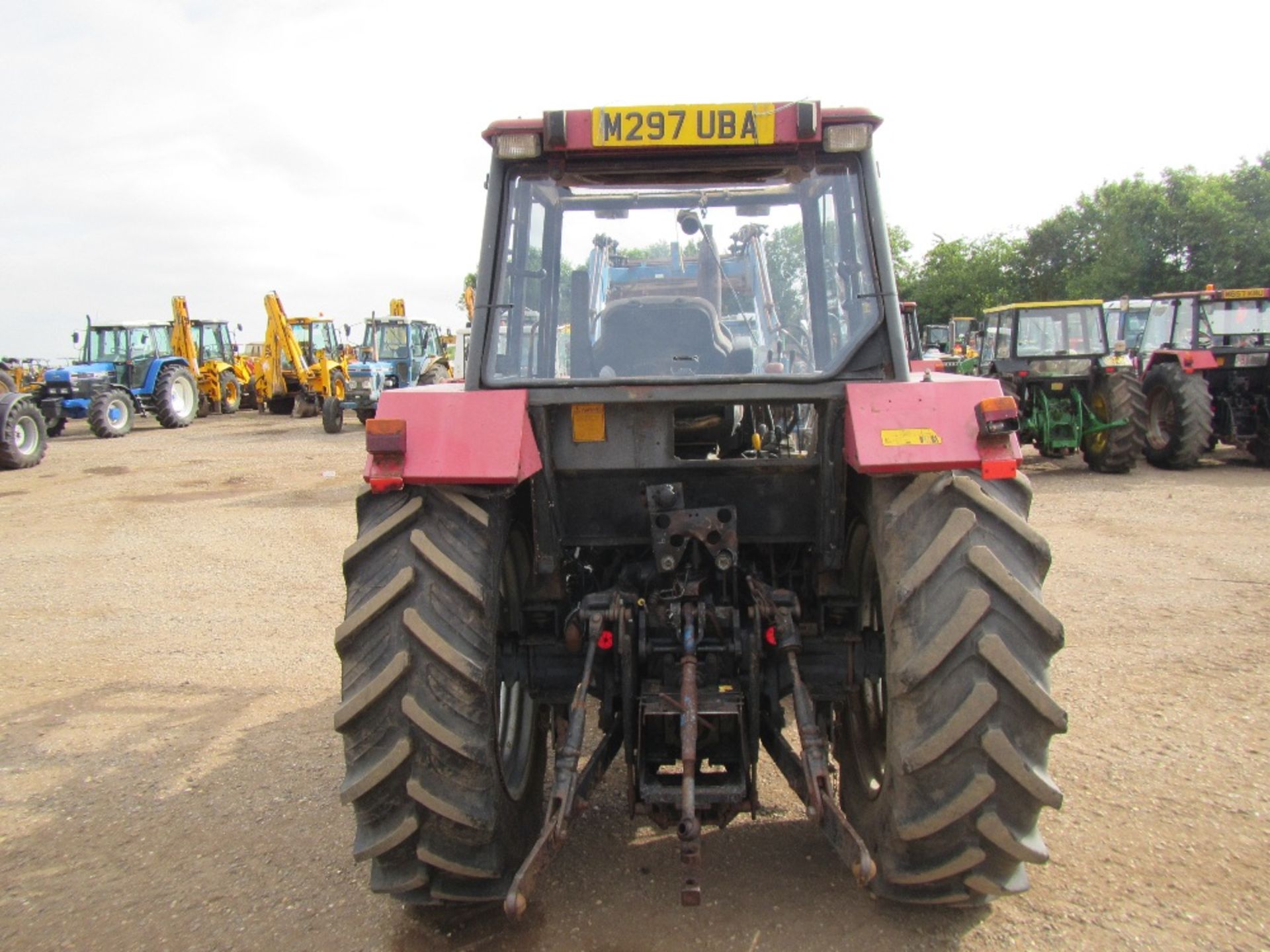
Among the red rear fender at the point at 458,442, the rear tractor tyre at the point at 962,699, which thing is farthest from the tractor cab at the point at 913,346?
the red rear fender at the point at 458,442

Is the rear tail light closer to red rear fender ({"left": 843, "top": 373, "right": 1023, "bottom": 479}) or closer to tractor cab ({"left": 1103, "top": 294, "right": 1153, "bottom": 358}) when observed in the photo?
red rear fender ({"left": 843, "top": 373, "right": 1023, "bottom": 479})

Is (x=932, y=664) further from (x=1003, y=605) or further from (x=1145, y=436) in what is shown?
(x=1145, y=436)

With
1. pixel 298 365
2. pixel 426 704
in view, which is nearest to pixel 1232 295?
pixel 426 704

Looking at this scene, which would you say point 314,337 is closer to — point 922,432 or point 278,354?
point 278,354

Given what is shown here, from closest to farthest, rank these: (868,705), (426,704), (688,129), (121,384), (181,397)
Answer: (426,704)
(688,129)
(868,705)
(121,384)
(181,397)

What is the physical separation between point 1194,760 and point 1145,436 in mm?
9671

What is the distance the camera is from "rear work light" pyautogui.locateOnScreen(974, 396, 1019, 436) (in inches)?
106

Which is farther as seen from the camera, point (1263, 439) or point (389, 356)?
point (389, 356)

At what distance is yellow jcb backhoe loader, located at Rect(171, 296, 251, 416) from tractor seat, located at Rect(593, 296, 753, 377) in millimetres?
24518

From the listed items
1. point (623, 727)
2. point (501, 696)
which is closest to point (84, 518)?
point (501, 696)

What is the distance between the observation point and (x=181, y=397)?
23.8 m

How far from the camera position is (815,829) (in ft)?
11.5

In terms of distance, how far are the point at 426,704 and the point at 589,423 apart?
1001 millimetres

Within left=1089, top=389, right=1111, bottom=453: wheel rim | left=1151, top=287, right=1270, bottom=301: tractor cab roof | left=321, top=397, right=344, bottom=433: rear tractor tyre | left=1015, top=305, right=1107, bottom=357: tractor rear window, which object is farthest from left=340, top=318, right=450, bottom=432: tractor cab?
→ left=1151, top=287, right=1270, bottom=301: tractor cab roof
